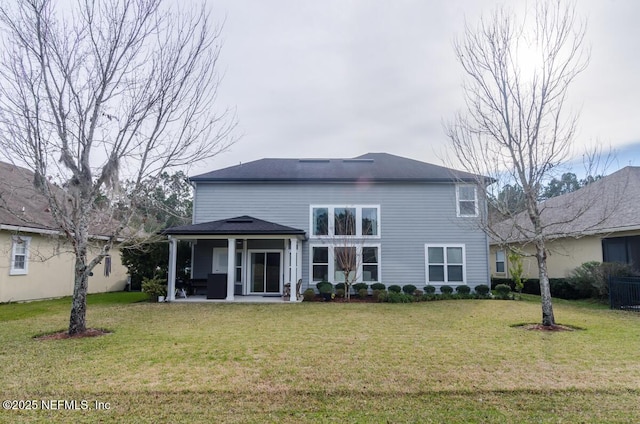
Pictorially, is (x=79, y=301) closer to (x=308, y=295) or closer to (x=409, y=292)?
(x=308, y=295)

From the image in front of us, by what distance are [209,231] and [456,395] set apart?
11270 millimetres

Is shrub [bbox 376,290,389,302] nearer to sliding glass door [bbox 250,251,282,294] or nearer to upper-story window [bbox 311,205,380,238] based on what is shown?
upper-story window [bbox 311,205,380,238]

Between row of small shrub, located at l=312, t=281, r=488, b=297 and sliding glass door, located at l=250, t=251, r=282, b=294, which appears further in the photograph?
sliding glass door, located at l=250, t=251, r=282, b=294

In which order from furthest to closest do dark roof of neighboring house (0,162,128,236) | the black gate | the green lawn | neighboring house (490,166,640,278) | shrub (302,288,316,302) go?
shrub (302,288,316,302)
neighboring house (490,166,640,278)
dark roof of neighboring house (0,162,128,236)
the black gate
the green lawn

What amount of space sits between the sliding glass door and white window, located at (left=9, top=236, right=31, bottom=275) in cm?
820

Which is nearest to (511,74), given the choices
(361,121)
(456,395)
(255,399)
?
(361,121)

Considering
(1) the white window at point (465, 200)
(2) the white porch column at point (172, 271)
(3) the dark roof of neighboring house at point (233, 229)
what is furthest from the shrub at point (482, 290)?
(2) the white porch column at point (172, 271)

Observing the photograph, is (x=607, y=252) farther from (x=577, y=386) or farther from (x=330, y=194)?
(x=577, y=386)

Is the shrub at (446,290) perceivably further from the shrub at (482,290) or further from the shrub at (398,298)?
the shrub at (398,298)

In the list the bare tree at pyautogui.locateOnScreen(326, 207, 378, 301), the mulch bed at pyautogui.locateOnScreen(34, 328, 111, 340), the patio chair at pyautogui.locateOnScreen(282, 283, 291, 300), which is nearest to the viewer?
the mulch bed at pyautogui.locateOnScreen(34, 328, 111, 340)

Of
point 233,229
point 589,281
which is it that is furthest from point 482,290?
point 233,229

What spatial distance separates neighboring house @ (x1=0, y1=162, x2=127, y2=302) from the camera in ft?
44.0

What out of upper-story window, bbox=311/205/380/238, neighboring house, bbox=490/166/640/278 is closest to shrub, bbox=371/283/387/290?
upper-story window, bbox=311/205/380/238

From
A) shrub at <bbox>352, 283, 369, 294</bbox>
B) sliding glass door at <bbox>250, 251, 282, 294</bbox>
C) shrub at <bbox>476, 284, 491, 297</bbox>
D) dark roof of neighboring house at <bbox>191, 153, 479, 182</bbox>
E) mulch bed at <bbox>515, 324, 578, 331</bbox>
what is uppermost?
dark roof of neighboring house at <bbox>191, 153, 479, 182</bbox>
